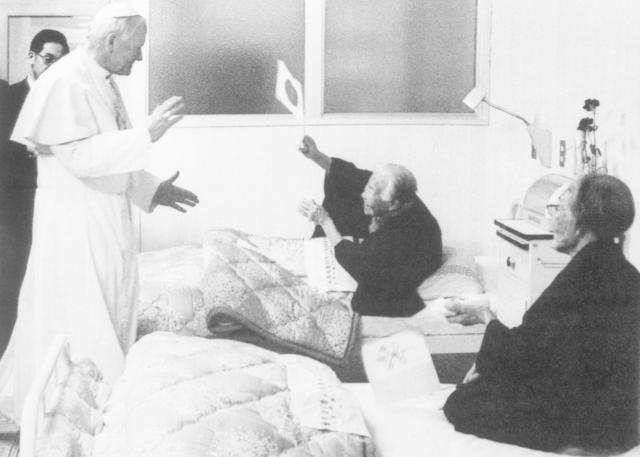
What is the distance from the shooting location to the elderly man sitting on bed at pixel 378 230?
7.23 ft

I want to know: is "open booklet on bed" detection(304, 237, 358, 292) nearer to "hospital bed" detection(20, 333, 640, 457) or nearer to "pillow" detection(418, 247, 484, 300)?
"pillow" detection(418, 247, 484, 300)

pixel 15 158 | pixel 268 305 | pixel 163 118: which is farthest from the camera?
pixel 268 305

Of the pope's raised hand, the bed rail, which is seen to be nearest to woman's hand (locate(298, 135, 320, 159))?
the pope's raised hand

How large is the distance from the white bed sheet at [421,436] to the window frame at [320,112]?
31.0 inches

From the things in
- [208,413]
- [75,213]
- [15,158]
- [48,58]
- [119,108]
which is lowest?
[208,413]

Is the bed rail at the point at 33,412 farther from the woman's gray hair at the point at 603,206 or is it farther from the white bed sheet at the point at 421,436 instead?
the woman's gray hair at the point at 603,206

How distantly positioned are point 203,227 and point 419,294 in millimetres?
570

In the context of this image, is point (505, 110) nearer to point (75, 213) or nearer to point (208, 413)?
point (75, 213)

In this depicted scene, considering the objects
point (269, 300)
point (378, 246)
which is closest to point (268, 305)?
point (269, 300)

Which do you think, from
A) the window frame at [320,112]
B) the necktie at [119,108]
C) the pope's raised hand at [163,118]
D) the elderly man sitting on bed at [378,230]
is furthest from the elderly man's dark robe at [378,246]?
the necktie at [119,108]

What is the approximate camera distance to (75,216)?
1.98 m

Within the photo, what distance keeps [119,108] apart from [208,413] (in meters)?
0.93

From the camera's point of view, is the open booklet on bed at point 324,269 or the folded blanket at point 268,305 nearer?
the folded blanket at point 268,305

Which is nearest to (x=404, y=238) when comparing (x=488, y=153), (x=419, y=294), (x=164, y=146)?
(x=419, y=294)
